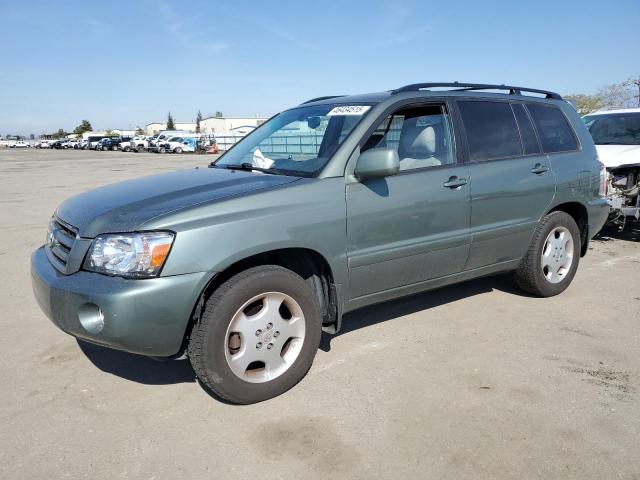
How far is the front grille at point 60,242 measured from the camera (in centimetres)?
296

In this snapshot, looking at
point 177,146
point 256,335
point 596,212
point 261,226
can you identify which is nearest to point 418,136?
point 261,226

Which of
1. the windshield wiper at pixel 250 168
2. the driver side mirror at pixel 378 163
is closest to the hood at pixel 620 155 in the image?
the driver side mirror at pixel 378 163

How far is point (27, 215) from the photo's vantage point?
9.62 meters

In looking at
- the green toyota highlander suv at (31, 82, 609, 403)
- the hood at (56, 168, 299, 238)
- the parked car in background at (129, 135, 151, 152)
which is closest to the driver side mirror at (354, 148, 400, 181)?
the green toyota highlander suv at (31, 82, 609, 403)

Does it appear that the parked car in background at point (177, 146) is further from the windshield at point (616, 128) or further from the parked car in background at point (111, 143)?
the windshield at point (616, 128)

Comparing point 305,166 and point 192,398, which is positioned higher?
point 305,166

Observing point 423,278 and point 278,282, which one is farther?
point 423,278

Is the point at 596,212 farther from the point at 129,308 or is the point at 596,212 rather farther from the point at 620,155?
the point at 129,308

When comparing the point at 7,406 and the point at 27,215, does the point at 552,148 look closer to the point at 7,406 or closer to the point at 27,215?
the point at 7,406

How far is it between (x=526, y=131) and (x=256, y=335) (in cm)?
298

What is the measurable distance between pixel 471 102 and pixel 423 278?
1.49 meters

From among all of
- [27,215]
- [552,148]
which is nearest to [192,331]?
[552,148]

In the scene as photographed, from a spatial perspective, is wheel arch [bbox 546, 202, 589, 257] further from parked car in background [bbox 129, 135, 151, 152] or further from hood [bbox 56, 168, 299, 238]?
parked car in background [bbox 129, 135, 151, 152]

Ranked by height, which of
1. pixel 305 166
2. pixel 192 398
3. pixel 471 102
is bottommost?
pixel 192 398
